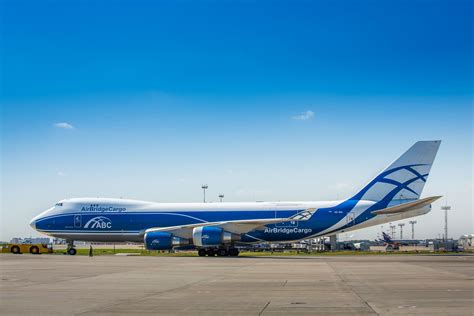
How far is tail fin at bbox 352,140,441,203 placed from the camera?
4769cm

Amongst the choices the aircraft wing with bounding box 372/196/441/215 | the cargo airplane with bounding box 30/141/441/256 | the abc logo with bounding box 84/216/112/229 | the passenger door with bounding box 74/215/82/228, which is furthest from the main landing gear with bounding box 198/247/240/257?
the aircraft wing with bounding box 372/196/441/215

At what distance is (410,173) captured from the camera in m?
47.8

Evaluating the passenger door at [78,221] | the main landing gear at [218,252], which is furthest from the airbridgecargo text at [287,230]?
the passenger door at [78,221]

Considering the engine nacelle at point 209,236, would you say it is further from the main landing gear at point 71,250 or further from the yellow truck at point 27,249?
the yellow truck at point 27,249

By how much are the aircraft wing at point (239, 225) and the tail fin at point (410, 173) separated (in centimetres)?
679

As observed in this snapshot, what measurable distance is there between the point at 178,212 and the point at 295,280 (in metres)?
30.4

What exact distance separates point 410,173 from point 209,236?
716 inches

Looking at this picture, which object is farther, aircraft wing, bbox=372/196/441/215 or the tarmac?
aircraft wing, bbox=372/196/441/215

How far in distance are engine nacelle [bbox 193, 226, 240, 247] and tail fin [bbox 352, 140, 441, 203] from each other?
13.8m

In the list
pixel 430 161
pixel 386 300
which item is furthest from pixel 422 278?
pixel 430 161

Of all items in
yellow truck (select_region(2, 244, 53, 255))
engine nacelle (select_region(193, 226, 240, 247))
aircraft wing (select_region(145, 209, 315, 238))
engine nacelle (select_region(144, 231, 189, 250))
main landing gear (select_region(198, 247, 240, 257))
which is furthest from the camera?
yellow truck (select_region(2, 244, 53, 255))

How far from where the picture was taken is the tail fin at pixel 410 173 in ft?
156

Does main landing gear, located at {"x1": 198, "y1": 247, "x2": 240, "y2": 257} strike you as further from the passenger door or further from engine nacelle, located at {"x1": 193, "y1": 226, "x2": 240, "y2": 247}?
the passenger door

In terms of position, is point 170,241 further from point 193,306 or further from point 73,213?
point 193,306
